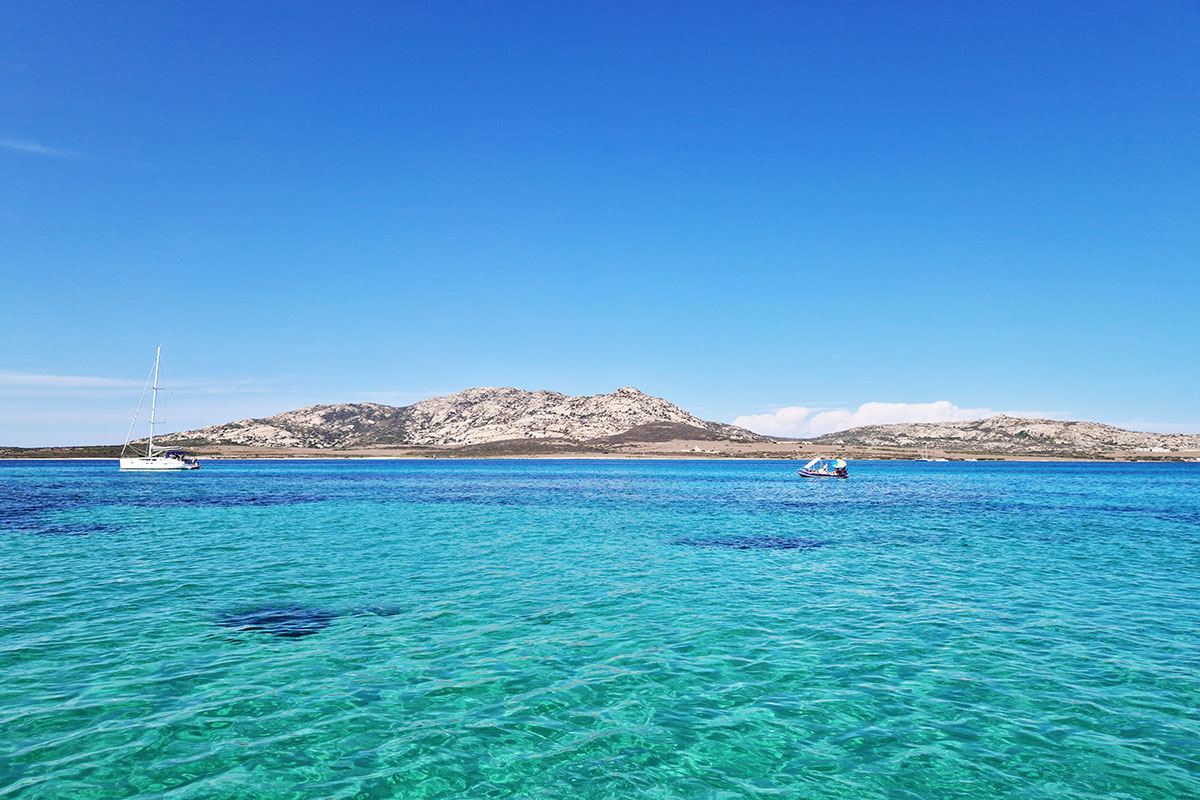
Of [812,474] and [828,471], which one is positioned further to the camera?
[812,474]

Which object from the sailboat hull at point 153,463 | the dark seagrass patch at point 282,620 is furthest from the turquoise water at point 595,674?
the sailboat hull at point 153,463

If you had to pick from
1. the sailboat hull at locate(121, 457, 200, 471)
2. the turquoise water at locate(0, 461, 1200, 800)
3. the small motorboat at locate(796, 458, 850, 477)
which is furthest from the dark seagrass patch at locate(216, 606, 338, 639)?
the sailboat hull at locate(121, 457, 200, 471)

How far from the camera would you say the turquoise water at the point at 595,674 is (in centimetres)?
1092

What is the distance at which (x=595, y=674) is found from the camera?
15.7 meters

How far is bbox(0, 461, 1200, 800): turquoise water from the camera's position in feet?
35.8

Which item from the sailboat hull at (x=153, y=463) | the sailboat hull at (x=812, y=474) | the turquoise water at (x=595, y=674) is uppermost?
the sailboat hull at (x=153, y=463)

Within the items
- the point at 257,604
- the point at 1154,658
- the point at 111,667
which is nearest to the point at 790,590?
the point at 1154,658

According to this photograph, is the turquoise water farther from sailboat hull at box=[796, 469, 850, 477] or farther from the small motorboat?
sailboat hull at box=[796, 469, 850, 477]

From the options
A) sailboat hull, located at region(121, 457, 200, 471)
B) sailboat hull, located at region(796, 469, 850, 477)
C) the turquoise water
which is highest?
sailboat hull, located at region(121, 457, 200, 471)

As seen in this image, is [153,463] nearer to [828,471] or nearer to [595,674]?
[828,471]

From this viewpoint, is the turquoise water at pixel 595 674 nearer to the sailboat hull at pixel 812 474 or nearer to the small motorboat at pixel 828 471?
the small motorboat at pixel 828 471

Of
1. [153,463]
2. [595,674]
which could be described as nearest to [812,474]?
[595,674]

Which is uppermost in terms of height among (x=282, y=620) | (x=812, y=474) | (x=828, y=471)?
(x=282, y=620)

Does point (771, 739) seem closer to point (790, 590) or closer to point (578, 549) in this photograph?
point (790, 590)
